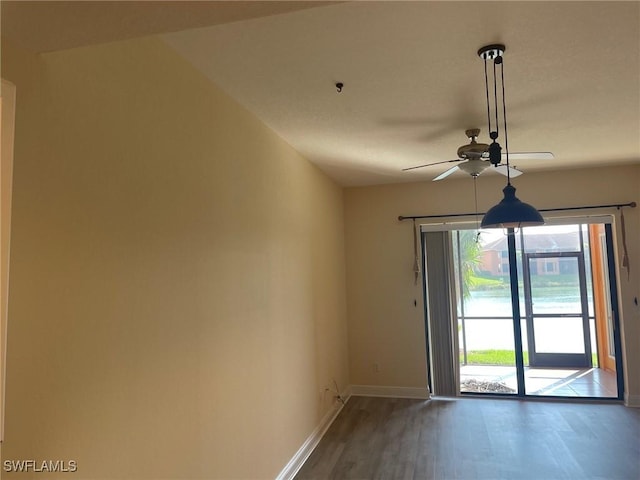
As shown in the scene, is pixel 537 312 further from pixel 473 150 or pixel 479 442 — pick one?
pixel 473 150

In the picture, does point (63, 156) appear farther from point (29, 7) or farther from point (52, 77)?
point (29, 7)

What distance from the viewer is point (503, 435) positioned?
3.88 m

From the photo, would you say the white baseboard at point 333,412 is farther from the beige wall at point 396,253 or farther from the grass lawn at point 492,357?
the grass lawn at point 492,357

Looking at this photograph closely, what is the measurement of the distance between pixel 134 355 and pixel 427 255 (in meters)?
4.17

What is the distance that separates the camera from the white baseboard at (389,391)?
5.14 m

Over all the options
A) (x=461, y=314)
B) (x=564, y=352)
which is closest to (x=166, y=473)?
(x=461, y=314)

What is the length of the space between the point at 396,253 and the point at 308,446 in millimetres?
2579

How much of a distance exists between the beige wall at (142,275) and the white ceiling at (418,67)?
290mm

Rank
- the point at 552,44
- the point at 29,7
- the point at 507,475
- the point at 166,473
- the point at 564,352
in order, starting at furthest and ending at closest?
the point at 564,352
the point at 507,475
the point at 552,44
the point at 166,473
the point at 29,7

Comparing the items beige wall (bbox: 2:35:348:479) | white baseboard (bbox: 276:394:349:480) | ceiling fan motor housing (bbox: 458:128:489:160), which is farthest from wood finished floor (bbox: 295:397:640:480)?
ceiling fan motor housing (bbox: 458:128:489:160)

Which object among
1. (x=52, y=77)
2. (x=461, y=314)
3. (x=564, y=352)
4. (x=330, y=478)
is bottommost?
(x=330, y=478)

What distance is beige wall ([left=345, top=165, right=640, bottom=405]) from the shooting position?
495 cm

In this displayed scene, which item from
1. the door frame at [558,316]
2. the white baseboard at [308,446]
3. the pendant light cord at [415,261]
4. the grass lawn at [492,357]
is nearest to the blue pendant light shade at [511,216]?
the white baseboard at [308,446]

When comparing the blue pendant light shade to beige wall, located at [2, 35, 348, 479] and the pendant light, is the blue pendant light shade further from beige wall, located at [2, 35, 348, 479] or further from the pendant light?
beige wall, located at [2, 35, 348, 479]
